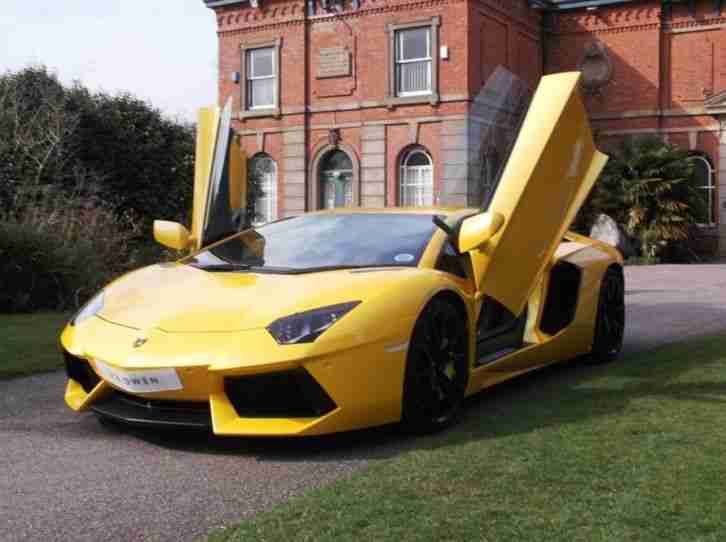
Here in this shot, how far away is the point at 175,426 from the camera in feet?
15.3

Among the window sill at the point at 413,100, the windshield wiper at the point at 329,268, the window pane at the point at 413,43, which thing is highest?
the window pane at the point at 413,43

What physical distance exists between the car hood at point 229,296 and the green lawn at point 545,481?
2.74 ft

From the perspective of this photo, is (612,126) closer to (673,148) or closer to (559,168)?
(673,148)

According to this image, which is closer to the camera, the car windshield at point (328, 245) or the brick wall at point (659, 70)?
the car windshield at point (328, 245)

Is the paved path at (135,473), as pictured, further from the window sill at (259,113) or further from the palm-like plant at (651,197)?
the window sill at (259,113)

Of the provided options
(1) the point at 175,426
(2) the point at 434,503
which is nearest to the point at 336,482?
(2) the point at 434,503

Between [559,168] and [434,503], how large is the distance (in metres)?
3.39

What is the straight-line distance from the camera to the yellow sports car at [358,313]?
4.61 meters

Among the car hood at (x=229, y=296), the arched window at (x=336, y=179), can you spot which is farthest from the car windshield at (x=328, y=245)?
the arched window at (x=336, y=179)

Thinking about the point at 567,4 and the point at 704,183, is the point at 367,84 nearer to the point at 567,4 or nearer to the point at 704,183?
the point at 567,4

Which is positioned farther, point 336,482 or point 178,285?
point 178,285

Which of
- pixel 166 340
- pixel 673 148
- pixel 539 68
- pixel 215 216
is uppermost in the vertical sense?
pixel 539 68

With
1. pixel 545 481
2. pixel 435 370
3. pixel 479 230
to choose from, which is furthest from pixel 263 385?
pixel 479 230

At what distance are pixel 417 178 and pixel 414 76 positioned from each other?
2.82 meters
